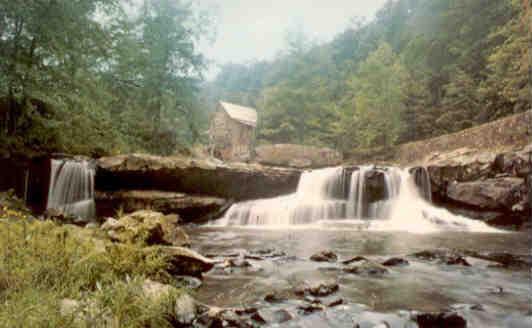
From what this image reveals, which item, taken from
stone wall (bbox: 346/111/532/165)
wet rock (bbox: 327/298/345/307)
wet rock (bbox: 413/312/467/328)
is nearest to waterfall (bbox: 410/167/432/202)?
stone wall (bbox: 346/111/532/165)

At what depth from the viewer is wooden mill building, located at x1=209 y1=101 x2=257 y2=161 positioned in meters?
32.8

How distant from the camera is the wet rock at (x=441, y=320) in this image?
2.94 m

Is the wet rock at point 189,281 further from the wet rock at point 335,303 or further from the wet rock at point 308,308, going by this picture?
the wet rock at point 335,303

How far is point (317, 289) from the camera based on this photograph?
372 cm

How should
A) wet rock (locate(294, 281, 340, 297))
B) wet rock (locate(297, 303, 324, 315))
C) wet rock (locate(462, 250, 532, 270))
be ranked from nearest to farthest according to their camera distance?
1. wet rock (locate(297, 303, 324, 315))
2. wet rock (locate(294, 281, 340, 297))
3. wet rock (locate(462, 250, 532, 270))

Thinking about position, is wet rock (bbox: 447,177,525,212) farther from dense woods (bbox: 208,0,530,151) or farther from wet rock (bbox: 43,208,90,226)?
wet rock (bbox: 43,208,90,226)

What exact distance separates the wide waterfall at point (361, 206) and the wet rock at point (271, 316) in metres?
8.26

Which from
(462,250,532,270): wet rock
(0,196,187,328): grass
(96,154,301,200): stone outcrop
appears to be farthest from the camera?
(96,154,301,200): stone outcrop

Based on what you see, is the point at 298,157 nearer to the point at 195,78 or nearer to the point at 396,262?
the point at 195,78

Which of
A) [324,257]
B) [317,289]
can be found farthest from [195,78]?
[317,289]

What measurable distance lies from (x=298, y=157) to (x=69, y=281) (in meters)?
21.3

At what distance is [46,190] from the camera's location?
10391 mm

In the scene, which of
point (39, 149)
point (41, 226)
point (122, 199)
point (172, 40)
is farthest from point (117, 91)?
point (41, 226)

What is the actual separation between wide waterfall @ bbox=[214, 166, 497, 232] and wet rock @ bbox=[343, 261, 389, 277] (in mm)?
6210
